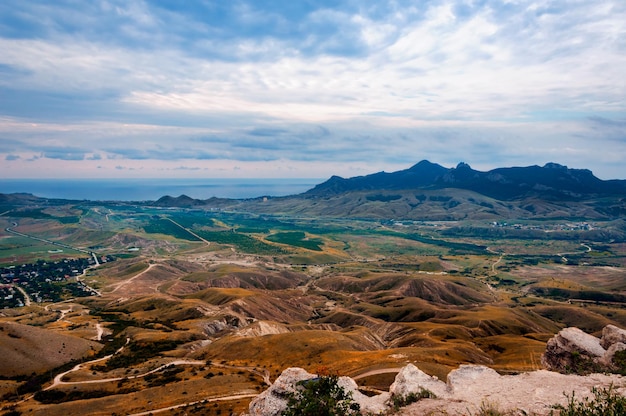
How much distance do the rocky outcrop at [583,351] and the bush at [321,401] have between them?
108 ft

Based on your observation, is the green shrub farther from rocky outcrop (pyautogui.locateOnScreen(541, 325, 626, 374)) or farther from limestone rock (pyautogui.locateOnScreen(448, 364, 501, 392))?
rocky outcrop (pyautogui.locateOnScreen(541, 325, 626, 374))

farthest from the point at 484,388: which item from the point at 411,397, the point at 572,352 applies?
the point at 572,352

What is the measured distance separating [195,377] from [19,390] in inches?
1484

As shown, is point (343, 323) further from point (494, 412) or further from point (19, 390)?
point (494, 412)

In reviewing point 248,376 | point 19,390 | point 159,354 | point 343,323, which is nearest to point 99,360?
point 159,354

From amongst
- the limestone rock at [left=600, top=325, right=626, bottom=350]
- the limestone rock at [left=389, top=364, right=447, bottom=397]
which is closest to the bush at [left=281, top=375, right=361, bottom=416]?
the limestone rock at [left=389, top=364, right=447, bottom=397]

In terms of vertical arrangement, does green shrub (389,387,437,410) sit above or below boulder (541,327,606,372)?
above

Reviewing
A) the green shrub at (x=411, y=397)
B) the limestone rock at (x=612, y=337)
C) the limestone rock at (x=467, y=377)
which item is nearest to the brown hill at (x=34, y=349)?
the green shrub at (x=411, y=397)

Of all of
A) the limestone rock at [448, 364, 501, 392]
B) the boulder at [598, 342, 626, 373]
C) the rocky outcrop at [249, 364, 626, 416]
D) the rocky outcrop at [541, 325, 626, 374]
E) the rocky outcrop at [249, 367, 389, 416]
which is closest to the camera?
the rocky outcrop at [249, 364, 626, 416]

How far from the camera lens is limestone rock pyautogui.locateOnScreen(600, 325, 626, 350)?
54.6m

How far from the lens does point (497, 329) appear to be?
506 feet

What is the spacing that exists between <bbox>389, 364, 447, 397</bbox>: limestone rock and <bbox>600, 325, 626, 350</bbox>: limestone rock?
2884 centimetres

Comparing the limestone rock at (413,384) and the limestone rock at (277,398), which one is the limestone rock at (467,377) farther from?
the limestone rock at (277,398)

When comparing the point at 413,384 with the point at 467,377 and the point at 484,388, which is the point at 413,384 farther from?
the point at 467,377
